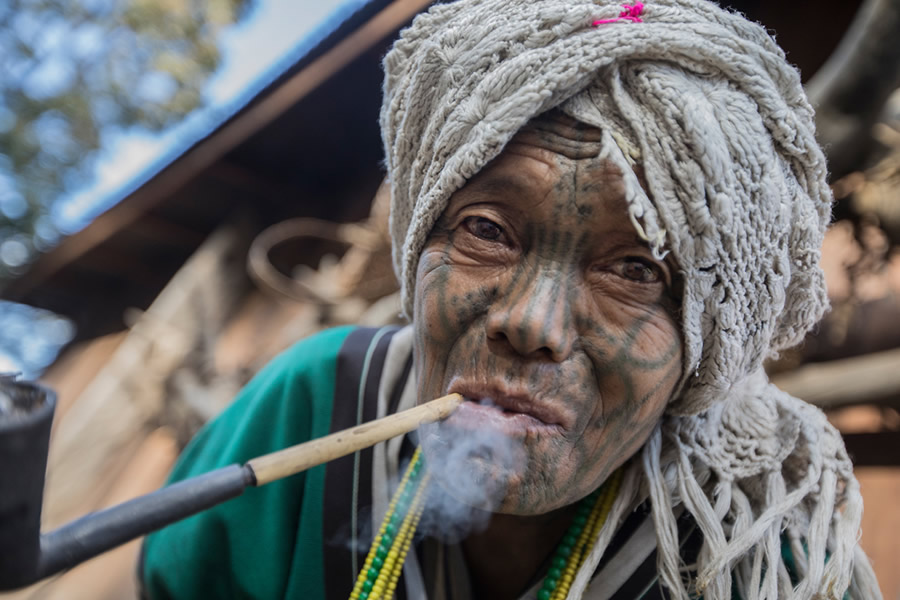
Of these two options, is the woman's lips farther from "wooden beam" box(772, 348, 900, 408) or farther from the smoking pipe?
"wooden beam" box(772, 348, 900, 408)

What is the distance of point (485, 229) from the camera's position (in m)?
1.19

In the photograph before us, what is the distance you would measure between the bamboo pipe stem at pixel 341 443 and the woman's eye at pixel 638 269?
1.18 ft

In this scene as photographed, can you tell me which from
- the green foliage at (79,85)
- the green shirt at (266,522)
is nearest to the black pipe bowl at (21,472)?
the green shirt at (266,522)

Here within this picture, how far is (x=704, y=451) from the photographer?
53.1 inches

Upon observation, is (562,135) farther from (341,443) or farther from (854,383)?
(854,383)

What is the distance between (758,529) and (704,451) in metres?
0.17

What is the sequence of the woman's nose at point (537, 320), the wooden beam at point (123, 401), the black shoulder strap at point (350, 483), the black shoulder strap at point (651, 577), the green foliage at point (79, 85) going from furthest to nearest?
the green foliage at point (79, 85) → the wooden beam at point (123, 401) → the black shoulder strap at point (350, 483) → the black shoulder strap at point (651, 577) → the woman's nose at point (537, 320)

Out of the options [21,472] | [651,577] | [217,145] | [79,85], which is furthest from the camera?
[79,85]

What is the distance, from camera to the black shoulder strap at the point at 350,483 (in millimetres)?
1506

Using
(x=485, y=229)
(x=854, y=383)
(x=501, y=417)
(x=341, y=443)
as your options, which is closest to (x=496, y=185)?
(x=485, y=229)

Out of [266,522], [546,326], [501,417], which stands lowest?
[266,522]

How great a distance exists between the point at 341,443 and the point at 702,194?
0.69 meters

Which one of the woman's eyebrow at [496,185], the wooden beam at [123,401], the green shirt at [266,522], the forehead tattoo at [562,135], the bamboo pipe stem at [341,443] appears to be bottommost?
the wooden beam at [123,401]

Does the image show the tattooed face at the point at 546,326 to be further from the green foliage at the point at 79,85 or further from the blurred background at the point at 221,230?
the green foliage at the point at 79,85
